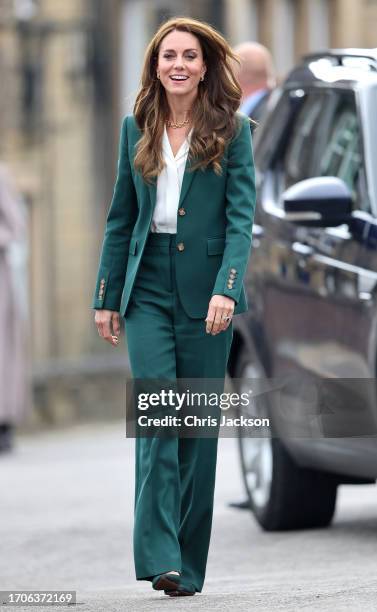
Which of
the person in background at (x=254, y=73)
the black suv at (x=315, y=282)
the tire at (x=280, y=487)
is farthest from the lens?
the person in background at (x=254, y=73)

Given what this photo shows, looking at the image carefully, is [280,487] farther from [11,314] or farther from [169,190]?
[11,314]

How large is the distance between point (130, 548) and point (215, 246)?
325 centimetres

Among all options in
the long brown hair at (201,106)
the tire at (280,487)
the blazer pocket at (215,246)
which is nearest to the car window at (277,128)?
the tire at (280,487)

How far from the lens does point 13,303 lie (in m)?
17.4

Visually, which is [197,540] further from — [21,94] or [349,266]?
Answer: [21,94]

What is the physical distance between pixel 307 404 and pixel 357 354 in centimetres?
53

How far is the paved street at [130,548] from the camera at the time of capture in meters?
7.59

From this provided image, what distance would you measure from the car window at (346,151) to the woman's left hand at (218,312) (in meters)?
1.87

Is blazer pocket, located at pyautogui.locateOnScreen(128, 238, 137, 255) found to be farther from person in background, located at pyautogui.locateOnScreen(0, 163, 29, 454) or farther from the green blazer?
person in background, located at pyautogui.locateOnScreen(0, 163, 29, 454)

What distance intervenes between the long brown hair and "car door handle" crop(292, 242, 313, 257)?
6.94ft

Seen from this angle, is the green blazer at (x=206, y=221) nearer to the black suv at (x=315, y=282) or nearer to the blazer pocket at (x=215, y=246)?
the blazer pocket at (x=215, y=246)

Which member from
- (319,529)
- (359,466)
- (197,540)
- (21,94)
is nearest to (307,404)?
(359,466)

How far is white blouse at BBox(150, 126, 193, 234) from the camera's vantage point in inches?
303

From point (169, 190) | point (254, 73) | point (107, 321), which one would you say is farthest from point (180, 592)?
point (254, 73)
